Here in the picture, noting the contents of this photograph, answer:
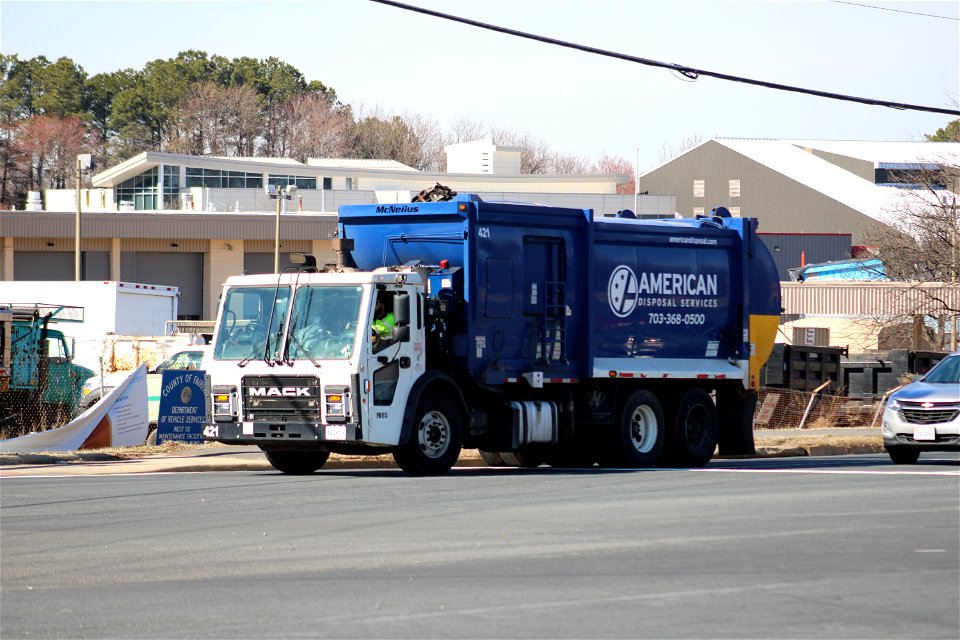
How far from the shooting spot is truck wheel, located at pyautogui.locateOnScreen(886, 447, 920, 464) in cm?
2008

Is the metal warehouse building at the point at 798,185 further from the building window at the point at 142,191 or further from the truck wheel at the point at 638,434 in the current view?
the truck wheel at the point at 638,434

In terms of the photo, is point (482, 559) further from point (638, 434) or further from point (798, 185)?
point (798, 185)

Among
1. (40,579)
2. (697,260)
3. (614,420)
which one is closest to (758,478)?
(614,420)

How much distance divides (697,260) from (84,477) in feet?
31.4

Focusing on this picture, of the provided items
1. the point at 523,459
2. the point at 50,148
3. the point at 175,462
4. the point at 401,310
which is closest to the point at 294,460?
the point at 175,462

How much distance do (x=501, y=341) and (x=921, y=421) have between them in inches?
253

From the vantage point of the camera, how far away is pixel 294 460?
1833 cm

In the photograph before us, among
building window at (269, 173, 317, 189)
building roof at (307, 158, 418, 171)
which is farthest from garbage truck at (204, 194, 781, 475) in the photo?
building roof at (307, 158, 418, 171)

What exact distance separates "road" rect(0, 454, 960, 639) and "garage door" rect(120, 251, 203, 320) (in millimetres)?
50488

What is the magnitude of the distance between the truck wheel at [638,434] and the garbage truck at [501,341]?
1.0 inches

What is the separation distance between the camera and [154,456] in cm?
2097

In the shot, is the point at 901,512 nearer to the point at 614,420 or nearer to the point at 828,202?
the point at 614,420

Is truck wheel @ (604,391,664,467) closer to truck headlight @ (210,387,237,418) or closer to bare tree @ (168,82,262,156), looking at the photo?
truck headlight @ (210,387,237,418)

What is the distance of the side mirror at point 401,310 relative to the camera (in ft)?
54.1
